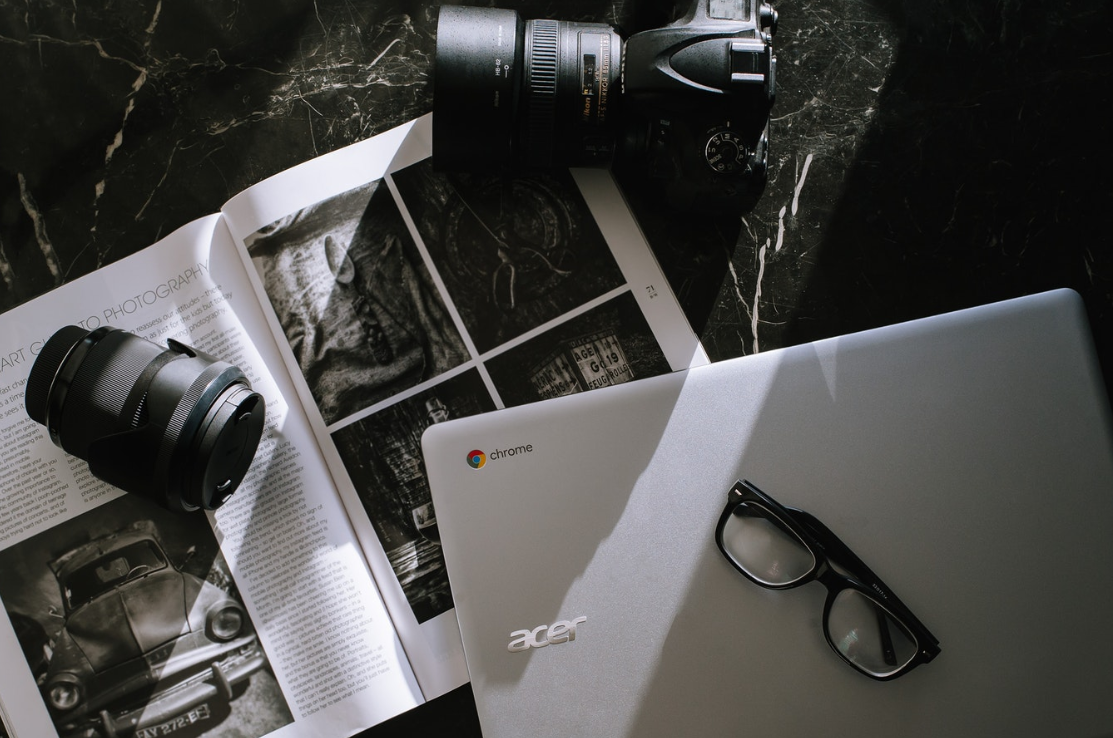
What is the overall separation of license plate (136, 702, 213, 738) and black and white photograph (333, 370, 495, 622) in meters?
0.20

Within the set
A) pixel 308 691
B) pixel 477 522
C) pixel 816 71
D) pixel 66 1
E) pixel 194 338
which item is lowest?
pixel 308 691

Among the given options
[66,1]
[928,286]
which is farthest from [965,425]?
[66,1]

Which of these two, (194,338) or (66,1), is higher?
(66,1)

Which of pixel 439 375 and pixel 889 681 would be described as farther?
pixel 439 375

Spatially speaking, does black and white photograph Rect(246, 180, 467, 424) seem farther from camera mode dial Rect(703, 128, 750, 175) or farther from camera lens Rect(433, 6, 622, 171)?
camera mode dial Rect(703, 128, 750, 175)

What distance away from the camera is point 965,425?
1.73ft

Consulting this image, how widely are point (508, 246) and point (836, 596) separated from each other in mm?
379

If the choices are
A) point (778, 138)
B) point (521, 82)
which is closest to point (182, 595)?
point (521, 82)

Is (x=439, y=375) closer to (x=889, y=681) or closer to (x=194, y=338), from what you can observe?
(x=194, y=338)

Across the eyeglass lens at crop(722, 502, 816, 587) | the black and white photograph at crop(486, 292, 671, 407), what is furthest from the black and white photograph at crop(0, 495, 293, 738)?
the eyeglass lens at crop(722, 502, 816, 587)

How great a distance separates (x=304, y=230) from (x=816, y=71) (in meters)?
0.47

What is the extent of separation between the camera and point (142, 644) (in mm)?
615

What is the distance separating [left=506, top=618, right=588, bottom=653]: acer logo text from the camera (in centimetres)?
53

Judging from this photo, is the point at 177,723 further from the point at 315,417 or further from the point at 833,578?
the point at 833,578
